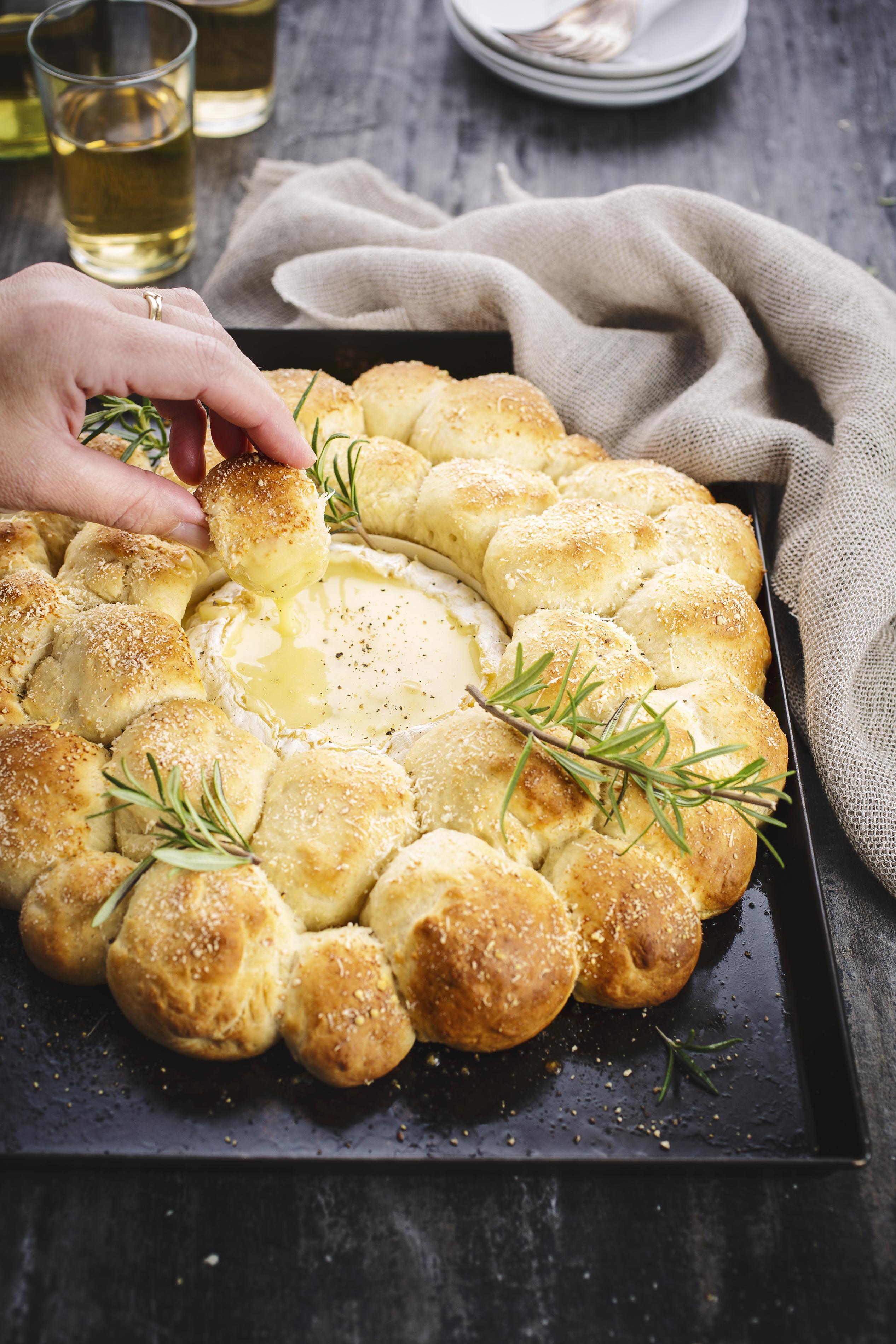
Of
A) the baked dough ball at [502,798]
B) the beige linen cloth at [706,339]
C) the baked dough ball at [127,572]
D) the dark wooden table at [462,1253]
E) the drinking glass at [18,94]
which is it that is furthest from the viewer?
the drinking glass at [18,94]

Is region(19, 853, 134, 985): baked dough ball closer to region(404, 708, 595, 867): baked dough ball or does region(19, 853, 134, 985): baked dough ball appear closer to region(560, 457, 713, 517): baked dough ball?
region(404, 708, 595, 867): baked dough ball

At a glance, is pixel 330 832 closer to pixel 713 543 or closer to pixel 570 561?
pixel 570 561

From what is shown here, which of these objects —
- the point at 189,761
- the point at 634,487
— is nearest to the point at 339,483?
the point at 634,487

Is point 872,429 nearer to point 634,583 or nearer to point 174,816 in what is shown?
point 634,583

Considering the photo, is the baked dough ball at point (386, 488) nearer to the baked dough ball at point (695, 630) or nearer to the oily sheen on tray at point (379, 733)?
the oily sheen on tray at point (379, 733)

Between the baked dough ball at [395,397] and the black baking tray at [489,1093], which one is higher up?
the baked dough ball at [395,397]

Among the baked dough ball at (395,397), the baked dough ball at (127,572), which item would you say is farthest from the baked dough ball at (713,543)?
the baked dough ball at (127,572)
